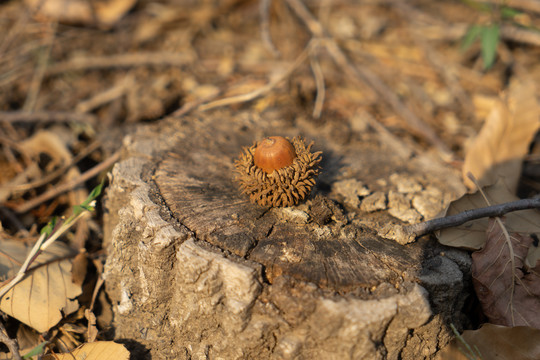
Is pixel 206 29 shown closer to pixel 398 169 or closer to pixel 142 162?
pixel 142 162

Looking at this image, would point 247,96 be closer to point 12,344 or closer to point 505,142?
point 505,142

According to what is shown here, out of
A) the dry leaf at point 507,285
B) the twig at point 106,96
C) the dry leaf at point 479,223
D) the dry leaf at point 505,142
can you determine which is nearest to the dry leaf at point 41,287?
the twig at point 106,96

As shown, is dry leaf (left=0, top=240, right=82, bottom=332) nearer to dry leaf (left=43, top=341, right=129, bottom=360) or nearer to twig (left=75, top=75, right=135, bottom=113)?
dry leaf (left=43, top=341, right=129, bottom=360)

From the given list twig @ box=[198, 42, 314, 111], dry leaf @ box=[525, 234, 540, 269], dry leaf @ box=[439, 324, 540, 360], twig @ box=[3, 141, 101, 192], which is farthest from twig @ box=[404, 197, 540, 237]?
twig @ box=[3, 141, 101, 192]

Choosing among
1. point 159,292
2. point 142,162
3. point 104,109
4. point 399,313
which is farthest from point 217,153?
point 104,109

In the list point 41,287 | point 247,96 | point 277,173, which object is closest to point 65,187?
point 41,287

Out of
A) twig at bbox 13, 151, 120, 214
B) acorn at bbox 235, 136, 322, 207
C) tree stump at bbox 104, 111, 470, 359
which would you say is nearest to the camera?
tree stump at bbox 104, 111, 470, 359
